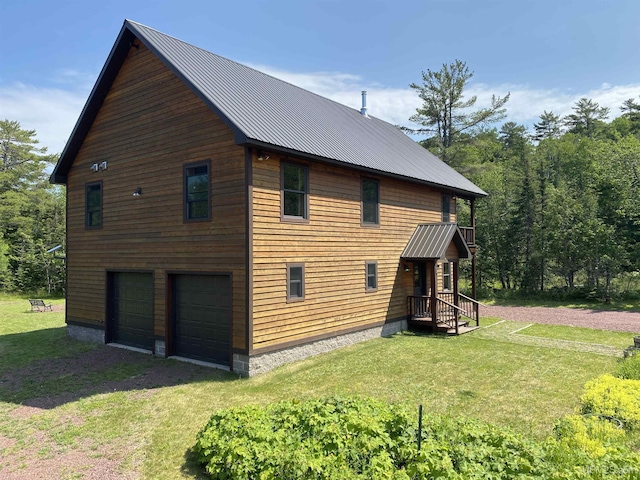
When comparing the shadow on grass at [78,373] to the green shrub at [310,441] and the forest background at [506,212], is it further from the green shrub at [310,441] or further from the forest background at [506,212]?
the forest background at [506,212]

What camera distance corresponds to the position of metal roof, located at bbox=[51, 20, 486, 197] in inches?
385

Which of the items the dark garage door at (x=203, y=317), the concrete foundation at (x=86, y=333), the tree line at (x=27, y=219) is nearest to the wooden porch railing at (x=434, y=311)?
the dark garage door at (x=203, y=317)

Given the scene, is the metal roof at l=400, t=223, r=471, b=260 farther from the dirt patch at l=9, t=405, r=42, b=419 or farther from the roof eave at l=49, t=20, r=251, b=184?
the dirt patch at l=9, t=405, r=42, b=419

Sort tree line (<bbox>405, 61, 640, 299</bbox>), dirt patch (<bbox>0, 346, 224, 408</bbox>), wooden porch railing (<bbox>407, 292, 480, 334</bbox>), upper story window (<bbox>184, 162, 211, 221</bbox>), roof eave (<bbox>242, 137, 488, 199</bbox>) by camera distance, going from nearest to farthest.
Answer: dirt patch (<bbox>0, 346, 224, 408</bbox>) < roof eave (<bbox>242, 137, 488, 199</bbox>) < upper story window (<bbox>184, 162, 211, 221</bbox>) < wooden porch railing (<bbox>407, 292, 480, 334</bbox>) < tree line (<bbox>405, 61, 640, 299</bbox>)

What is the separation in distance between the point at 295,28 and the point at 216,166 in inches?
269

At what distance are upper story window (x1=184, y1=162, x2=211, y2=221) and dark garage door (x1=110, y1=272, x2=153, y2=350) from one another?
2.63 meters

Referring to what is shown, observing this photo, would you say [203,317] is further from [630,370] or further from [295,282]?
[630,370]

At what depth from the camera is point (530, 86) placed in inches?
1184

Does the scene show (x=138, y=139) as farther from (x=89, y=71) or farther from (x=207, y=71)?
(x=89, y=71)

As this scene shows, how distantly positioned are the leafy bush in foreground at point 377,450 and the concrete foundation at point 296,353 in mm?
3457

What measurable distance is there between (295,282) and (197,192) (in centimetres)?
332

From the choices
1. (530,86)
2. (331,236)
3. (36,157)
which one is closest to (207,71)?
(331,236)

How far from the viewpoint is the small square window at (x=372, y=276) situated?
42.5 ft

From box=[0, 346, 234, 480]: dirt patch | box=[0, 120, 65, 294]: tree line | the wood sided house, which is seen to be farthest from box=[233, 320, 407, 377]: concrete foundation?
box=[0, 120, 65, 294]: tree line
